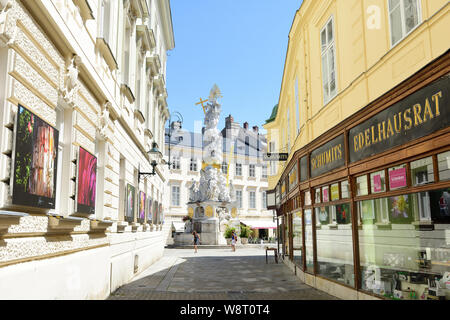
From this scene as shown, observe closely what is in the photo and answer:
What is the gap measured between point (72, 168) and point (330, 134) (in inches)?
221

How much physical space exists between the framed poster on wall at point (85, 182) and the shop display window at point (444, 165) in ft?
18.3

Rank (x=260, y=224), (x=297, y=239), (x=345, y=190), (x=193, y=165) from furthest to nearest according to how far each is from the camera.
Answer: (x=193, y=165)
(x=260, y=224)
(x=297, y=239)
(x=345, y=190)

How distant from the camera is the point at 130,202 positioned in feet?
40.3

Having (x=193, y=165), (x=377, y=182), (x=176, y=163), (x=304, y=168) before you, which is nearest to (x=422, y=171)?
(x=377, y=182)

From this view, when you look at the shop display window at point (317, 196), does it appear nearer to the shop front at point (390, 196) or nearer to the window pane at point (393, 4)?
the shop front at point (390, 196)

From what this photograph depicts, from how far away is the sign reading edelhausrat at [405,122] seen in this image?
530 cm

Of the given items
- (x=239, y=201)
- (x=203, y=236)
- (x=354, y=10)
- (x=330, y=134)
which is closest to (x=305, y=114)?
(x=330, y=134)

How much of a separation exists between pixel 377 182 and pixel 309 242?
4.75 m

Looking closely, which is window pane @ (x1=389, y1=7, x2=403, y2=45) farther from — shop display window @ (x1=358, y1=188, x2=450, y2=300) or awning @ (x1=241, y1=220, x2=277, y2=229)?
awning @ (x1=241, y1=220, x2=277, y2=229)

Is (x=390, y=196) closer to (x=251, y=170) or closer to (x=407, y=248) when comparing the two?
(x=407, y=248)

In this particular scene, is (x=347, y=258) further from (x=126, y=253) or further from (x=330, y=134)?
(x=126, y=253)

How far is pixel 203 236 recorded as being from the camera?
36625 mm

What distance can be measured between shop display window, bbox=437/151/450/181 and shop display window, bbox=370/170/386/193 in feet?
5.36

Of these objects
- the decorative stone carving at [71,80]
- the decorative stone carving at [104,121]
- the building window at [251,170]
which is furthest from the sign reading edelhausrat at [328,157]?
the building window at [251,170]
